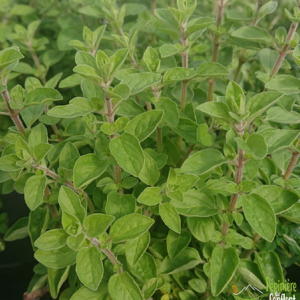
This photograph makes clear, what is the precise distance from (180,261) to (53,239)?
17.6 inches

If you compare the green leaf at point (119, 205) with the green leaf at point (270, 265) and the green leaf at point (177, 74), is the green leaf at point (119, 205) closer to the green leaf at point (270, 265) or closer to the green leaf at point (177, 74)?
the green leaf at point (177, 74)

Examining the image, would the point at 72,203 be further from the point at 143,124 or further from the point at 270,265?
the point at 270,265

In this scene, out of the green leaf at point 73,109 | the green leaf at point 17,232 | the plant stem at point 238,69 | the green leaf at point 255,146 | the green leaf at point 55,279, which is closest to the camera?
the green leaf at point 255,146

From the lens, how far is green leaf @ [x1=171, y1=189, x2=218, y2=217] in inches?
33.2

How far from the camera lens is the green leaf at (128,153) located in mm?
719

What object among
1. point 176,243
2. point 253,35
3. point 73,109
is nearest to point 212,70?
point 253,35

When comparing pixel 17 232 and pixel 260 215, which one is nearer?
pixel 260 215

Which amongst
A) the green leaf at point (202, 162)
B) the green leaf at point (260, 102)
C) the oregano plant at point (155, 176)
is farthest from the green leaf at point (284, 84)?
the green leaf at point (202, 162)

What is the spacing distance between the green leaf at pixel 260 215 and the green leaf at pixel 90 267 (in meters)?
0.38

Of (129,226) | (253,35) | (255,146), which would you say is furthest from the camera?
(253,35)

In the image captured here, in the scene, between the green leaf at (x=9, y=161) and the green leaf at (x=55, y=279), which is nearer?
the green leaf at (x=9, y=161)

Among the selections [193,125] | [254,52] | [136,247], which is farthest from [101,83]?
[254,52]

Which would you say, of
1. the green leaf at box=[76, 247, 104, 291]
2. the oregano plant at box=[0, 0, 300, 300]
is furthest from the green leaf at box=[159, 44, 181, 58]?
the green leaf at box=[76, 247, 104, 291]

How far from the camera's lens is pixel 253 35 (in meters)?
1.07
